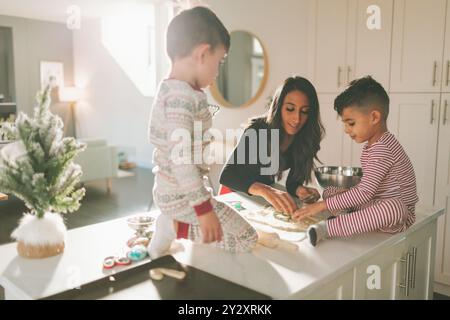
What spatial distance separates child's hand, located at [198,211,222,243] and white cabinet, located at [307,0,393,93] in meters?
2.25

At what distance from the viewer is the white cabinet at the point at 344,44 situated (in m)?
2.91

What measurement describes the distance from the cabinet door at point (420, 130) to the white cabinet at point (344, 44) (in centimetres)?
21

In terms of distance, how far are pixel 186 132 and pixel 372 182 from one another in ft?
2.09

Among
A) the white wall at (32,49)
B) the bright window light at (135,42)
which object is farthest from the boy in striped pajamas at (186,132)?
the white wall at (32,49)

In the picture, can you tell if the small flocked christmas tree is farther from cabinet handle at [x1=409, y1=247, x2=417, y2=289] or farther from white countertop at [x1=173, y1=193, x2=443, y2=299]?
Result: cabinet handle at [x1=409, y1=247, x2=417, y2=289]

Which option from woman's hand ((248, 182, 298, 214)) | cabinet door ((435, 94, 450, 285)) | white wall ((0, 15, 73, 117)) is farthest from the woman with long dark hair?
white wall ((0, 15, 73, 117))

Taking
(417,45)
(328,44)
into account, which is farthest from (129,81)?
(417,45)

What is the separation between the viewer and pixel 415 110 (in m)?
2.78

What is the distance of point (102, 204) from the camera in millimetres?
4980

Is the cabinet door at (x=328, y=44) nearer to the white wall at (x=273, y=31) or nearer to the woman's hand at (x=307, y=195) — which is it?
the white wall at (x=273, y=31)

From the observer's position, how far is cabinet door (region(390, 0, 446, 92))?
2.65m

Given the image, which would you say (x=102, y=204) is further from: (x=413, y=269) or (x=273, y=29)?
(x=413, y=269)

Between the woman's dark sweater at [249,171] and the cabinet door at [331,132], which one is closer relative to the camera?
the woman's dark sweater at [249,171]
